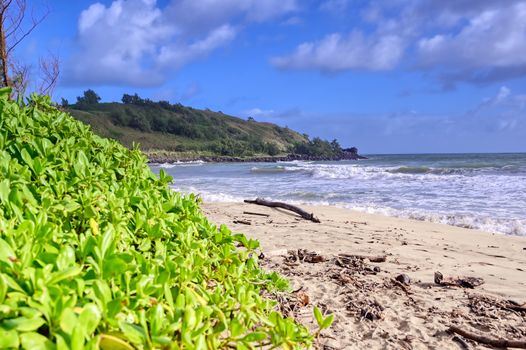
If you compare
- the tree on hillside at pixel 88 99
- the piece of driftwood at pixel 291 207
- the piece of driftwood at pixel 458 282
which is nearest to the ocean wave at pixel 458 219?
the piece of driftwood at pixel 291 207

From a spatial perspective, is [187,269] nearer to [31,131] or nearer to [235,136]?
[31,131]

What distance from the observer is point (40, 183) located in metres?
1.81

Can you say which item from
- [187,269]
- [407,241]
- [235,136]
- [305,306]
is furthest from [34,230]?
[235,136]

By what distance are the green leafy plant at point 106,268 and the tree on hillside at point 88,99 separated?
9849 cm

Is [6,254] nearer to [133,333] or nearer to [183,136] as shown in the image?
[133,333]

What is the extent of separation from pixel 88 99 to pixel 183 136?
1043 inches

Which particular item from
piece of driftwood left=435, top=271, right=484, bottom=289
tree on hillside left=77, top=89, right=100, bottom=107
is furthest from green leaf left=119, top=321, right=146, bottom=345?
Result: tree on hillside left=77, top=89, right=100, bottom=107

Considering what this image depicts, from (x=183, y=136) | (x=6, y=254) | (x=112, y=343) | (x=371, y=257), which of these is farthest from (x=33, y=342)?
(x=183, y=136)

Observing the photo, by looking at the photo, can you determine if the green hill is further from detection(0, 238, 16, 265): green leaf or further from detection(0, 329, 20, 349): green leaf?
detection(0, 329, 20, 349): green leaf

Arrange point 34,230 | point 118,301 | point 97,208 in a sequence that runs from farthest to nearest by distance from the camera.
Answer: point 97,208 < point 34,230 < point 118,301

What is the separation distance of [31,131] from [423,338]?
106 inches

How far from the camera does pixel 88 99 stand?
94.2 meters

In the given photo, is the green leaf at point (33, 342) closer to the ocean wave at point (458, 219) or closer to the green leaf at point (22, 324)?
the green leaf at point (22, 324)

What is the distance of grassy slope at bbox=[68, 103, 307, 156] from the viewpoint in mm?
72812
